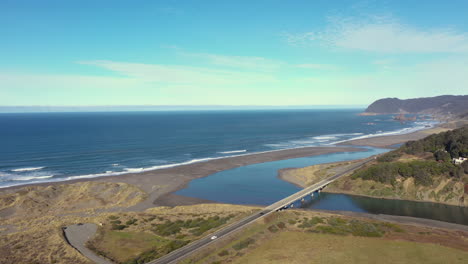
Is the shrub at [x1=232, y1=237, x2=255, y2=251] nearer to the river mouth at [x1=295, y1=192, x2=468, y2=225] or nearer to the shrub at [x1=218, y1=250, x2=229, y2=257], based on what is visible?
the shrub at [x1=218, y1=250, x2=229, y2=257]

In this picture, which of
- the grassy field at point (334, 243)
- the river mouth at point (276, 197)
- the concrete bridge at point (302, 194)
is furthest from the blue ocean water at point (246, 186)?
the grassy field at point (334, 243)

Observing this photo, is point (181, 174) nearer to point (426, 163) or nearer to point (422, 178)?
point (422, 178)

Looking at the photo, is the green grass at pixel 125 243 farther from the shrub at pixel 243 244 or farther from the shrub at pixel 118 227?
the shrub at pixel 243 244

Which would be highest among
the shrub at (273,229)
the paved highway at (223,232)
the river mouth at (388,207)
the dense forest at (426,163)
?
the dense forest at (426,163)

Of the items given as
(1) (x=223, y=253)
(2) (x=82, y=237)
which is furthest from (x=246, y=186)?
(2) (x=82, y=237)

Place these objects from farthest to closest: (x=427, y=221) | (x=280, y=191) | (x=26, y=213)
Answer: (x=280, y=191) → (x=26, y=213) → (x=427, y=221)

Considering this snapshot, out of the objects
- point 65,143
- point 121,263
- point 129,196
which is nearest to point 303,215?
point 121,263

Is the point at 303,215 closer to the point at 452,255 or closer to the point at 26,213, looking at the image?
the point at 452,255
